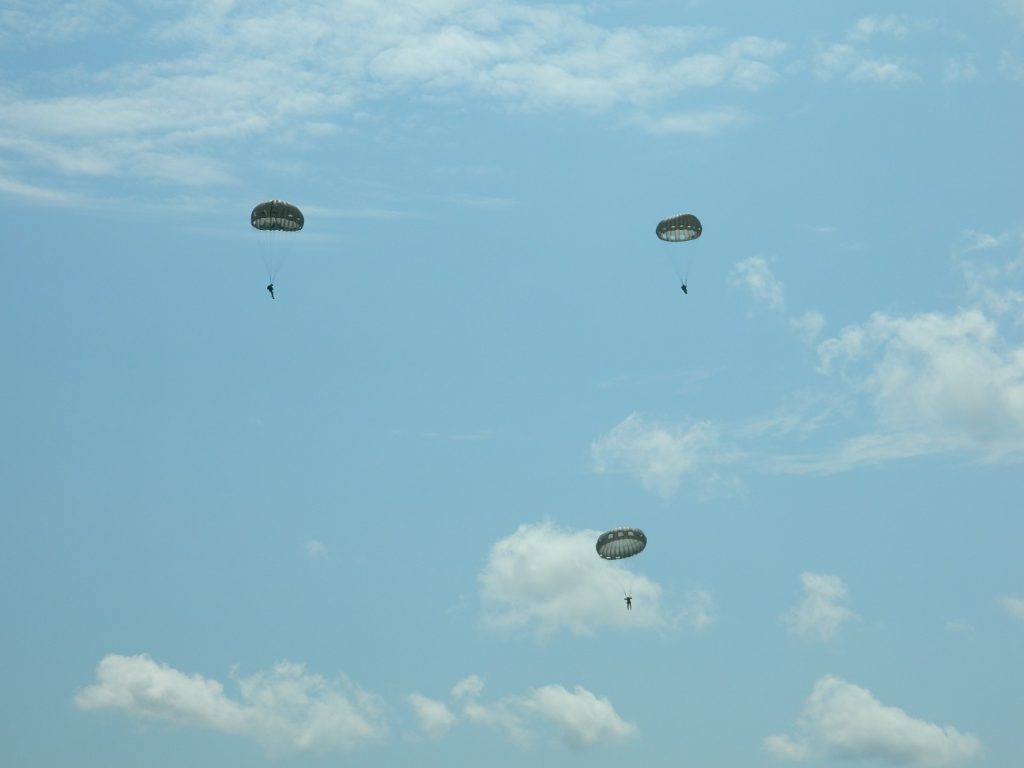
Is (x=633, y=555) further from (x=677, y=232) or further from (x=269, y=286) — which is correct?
(x=269, y=286)

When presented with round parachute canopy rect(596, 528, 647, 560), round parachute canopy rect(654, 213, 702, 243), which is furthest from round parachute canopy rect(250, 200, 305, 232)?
round parachute canopy rect(596, 528, 647, 560)

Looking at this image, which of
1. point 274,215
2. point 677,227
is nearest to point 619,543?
point 677,227

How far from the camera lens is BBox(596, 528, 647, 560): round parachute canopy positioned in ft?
483

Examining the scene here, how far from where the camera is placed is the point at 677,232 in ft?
465

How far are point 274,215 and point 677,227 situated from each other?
4221cm

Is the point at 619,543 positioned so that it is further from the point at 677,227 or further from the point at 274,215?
the point at 274,215

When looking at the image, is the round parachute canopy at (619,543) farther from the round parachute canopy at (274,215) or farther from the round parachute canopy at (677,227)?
the round parachute canopy at (274,215)

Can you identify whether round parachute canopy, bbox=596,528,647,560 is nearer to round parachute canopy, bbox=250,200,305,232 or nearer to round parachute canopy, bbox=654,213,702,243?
round parachute canopy, bbox=654,213,702,243

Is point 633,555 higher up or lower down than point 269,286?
lower down

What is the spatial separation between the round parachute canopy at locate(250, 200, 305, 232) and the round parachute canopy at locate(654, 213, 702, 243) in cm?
3828

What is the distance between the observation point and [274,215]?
13350cm

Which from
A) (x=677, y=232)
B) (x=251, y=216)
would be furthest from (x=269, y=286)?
(x=677, y=232)

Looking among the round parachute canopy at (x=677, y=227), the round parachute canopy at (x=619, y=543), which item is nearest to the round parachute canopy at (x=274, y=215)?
the round parachute canopy at (x=677, y=227)

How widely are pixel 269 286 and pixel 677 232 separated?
1706 inches
